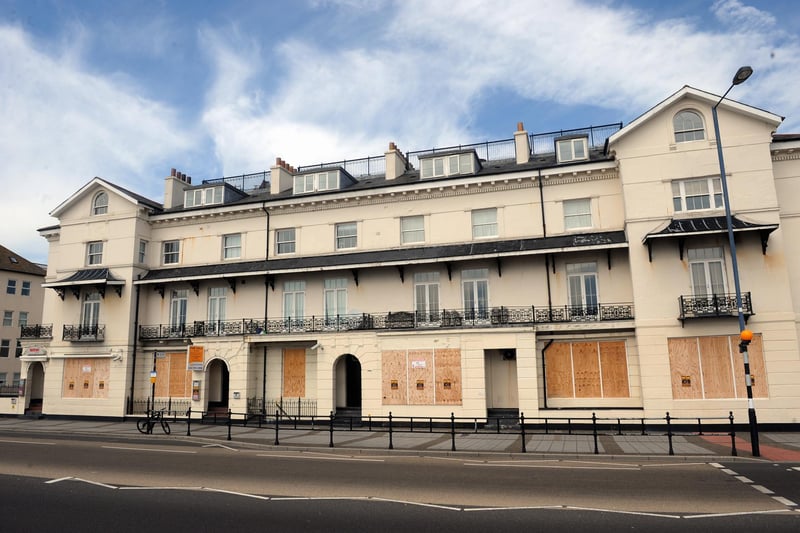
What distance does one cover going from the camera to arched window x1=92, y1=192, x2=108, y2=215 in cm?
3241

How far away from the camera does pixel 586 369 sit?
24.3 m

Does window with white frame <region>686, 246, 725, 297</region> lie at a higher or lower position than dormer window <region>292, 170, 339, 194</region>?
lower

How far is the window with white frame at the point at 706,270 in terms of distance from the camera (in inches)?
883

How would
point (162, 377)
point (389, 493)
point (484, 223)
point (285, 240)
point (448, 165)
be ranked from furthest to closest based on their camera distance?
point (162, 377)
point (285, 240)
point (448, 165)
point (484, 223)
point (389, 493)

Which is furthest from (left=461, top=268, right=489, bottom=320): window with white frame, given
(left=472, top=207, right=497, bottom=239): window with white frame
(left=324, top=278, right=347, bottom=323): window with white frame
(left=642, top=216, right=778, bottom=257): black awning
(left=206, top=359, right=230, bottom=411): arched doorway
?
(left=206, top=359, right=230, bottom=411): arched doorway

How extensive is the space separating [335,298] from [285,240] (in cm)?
458

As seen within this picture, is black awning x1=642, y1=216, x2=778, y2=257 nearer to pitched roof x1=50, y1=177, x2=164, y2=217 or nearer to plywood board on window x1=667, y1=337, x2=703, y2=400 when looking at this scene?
plywood board on window x1=667, y1=337, x2=703, y2=400

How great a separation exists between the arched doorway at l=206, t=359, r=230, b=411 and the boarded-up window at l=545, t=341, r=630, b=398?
17588 millimetres

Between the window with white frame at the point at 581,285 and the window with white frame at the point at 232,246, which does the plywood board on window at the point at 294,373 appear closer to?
the window with white frame at the point at 232,246

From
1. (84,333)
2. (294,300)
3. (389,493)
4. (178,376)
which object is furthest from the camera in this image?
(84,333)

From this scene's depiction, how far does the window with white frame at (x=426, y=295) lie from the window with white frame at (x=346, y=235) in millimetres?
4100

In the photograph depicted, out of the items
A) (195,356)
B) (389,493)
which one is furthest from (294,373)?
(389,493)

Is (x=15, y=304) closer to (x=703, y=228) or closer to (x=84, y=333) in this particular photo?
(x=84, y=333)

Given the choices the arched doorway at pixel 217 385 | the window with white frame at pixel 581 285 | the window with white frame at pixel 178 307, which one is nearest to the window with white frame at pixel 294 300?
the arched doorway at pixel 217 385
